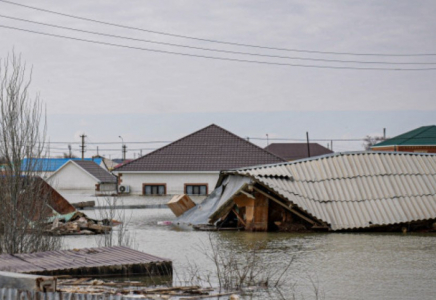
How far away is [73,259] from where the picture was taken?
13.4m

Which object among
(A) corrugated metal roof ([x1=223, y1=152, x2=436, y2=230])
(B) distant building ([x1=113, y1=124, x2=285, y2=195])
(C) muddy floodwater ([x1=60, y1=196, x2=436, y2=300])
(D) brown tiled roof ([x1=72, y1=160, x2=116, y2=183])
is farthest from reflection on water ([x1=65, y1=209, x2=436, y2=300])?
(D) brown tiled roof ([x1=72, y1=160, x2=116, y2=183])

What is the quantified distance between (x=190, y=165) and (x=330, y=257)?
3113 centimetres

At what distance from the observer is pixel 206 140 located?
48969 mm

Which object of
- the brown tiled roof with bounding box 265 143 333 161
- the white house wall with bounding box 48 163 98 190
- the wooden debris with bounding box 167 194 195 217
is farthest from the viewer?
the brown tiled roof with bounding box 265 143 333 161

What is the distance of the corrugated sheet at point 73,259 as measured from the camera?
1239 centimetres

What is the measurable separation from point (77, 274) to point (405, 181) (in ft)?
51.0

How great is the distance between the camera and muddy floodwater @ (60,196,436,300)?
1227 cm

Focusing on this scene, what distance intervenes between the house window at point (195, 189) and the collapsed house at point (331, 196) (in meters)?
21.0

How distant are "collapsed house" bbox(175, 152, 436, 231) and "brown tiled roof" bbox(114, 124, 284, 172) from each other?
20.4m

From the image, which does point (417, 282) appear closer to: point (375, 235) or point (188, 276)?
point (188, 276)

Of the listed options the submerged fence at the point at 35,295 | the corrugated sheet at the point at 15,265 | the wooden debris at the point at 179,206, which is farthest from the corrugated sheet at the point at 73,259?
the wooden debris at the point at 179,206

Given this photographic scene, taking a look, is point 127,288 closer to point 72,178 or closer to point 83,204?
point 83,204

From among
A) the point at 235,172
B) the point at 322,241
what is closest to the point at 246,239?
the point at 322,241

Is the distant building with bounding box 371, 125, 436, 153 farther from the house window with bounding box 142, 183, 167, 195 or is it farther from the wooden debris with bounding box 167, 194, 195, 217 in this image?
the wooden debris with bounding box 167, 194, 195, 217
